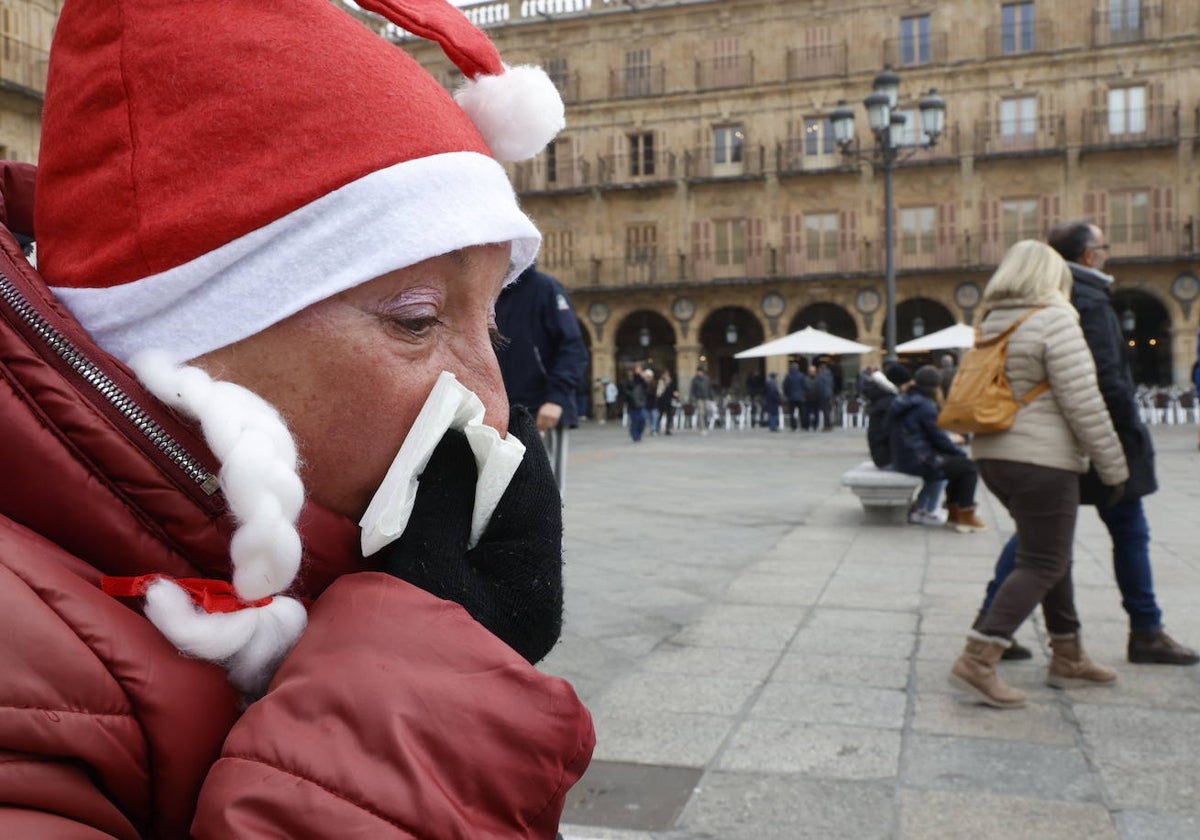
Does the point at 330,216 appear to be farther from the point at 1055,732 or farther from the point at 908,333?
the point at 908,333

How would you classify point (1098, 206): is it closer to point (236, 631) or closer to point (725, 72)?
point (725, 72)

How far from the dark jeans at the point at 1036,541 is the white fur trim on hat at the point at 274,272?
3.31 meters

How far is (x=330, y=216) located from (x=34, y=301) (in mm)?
225

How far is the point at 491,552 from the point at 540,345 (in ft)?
12.7

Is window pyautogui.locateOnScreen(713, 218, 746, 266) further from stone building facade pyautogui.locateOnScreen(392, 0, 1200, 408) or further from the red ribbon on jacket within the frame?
the red ribbon on jacket

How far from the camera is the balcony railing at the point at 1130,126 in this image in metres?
27.2

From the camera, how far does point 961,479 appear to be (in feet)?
26.2

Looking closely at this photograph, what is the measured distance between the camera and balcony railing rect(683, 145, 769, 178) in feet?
98.0

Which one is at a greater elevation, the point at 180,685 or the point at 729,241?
the point at 729,241

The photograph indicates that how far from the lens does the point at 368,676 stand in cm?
70

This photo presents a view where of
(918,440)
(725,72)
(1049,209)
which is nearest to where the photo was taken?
(918,440)

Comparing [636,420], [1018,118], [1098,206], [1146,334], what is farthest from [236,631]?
[1146,334]

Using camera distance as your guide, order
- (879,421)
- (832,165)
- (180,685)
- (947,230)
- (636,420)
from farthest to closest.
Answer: (832,165) < (947,230) < (636,420) < (879,421) < (180,685)

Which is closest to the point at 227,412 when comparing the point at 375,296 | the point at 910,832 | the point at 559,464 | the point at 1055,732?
the point at 375,296
